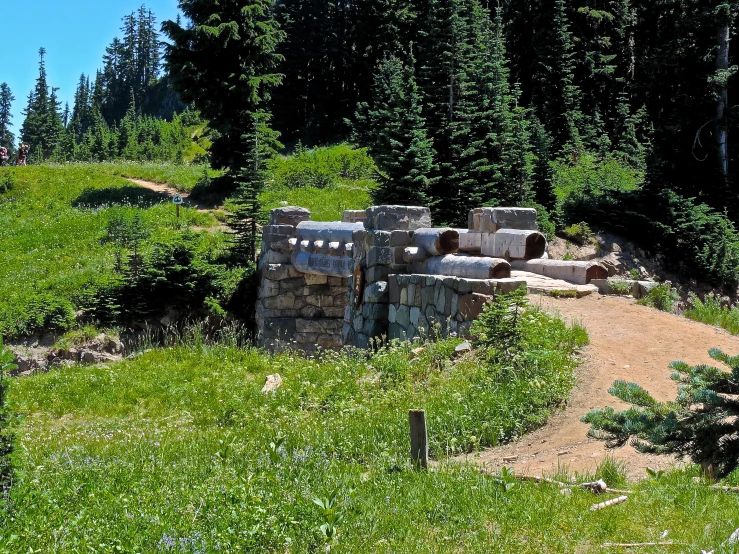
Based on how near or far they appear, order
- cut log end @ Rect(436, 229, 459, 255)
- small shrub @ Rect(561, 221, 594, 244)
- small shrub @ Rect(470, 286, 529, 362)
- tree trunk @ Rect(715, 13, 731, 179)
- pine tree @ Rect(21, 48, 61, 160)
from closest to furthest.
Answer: small shrub @ Rect(470, 286, 529, 362) → cut log end @ Rect(436, 229, 459, 255) → small shrub @ Rect(561, 221, 594, 244) → tree trunk @ Rect(715, 13, 731, 179) → pine tree @ Rect(21, 48, 61, 160)

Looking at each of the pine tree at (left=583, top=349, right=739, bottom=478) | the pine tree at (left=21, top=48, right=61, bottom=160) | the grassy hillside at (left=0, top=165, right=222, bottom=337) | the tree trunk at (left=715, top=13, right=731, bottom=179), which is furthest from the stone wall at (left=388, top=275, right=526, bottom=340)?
the pine tree at (left=21, top=48, right=61, bottom=160)

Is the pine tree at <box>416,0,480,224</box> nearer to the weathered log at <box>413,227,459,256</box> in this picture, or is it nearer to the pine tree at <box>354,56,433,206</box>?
the pine tree at <box>354,56,433,206</box>

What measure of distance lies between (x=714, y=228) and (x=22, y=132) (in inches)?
2794

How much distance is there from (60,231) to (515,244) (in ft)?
51.1

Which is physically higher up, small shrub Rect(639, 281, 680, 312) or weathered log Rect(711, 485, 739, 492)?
small shrub Rect(639, 281, 680, 312)

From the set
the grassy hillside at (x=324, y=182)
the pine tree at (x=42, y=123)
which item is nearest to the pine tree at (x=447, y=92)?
the grassy hillside at (x=324, y=182)

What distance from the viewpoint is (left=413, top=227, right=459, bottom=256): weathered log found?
11.0m

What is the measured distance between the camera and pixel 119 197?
1032 inches

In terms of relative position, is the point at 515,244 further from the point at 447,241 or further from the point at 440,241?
the point at 440,241

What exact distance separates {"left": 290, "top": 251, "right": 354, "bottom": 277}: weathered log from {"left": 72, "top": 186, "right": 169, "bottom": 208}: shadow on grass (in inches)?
431

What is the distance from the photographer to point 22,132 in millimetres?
75062

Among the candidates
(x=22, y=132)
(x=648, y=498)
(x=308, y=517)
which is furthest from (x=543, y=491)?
(x=22, y=132)

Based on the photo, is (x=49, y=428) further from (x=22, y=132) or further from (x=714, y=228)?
(x=22, y=132)

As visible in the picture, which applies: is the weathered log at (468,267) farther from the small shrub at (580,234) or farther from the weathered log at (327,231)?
the small shrub at (580,234)
